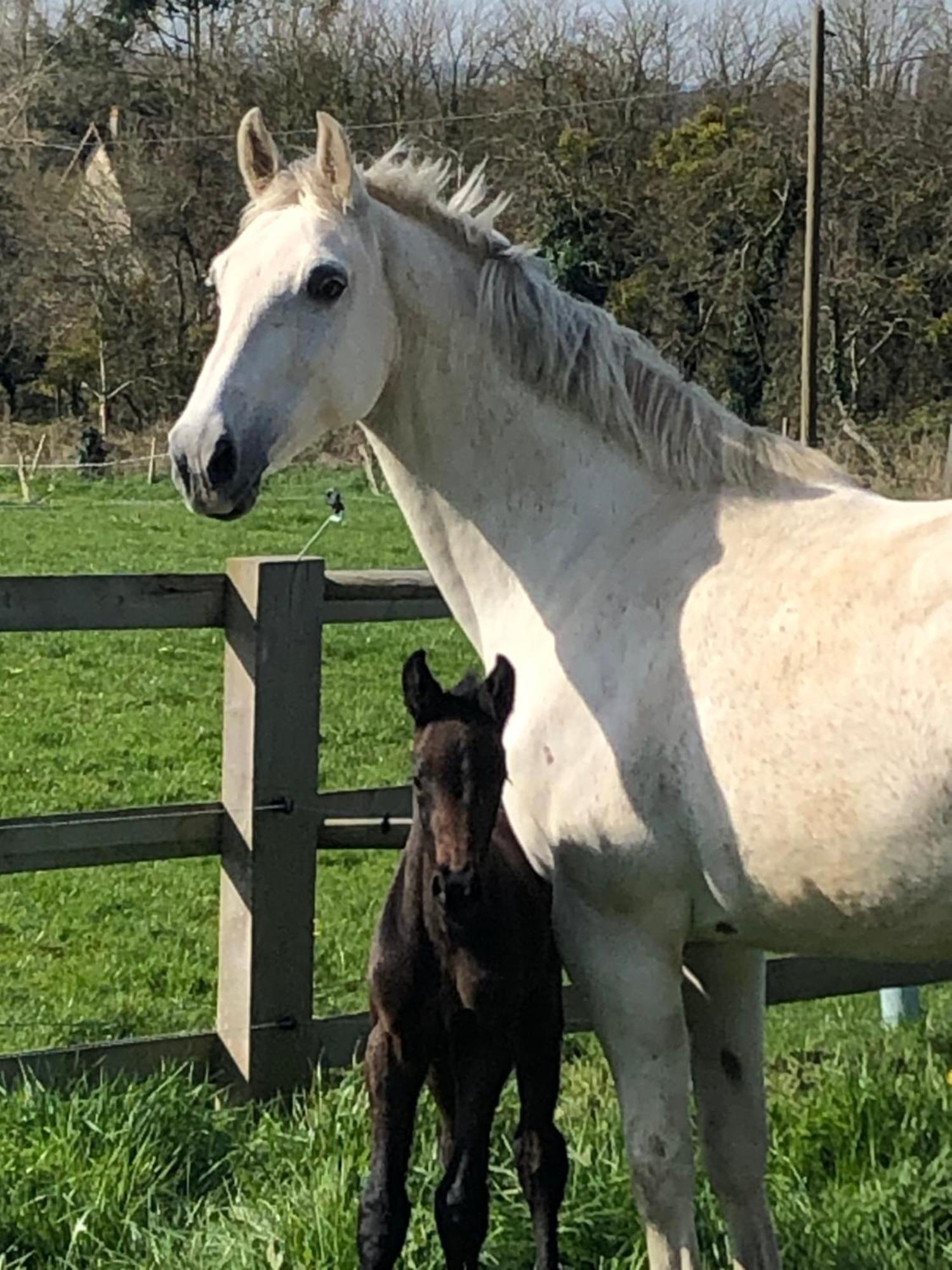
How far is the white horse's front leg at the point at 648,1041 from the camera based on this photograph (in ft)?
9.27

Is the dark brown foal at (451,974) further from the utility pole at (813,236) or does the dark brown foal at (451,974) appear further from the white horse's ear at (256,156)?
the utility pole at (813,236)

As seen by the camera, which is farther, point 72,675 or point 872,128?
point 872,128

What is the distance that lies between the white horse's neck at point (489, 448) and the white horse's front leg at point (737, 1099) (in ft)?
2.53

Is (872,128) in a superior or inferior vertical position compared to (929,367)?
superior

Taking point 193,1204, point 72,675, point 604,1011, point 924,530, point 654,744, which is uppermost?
point 924,530

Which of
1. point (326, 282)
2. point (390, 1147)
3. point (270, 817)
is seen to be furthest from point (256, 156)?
point (390, 1147)

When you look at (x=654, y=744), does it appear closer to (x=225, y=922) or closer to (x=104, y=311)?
(x=225, y=922)

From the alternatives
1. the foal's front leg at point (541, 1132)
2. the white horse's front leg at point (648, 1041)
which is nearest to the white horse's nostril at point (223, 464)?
the white horse's front leg at point (648, 1041)

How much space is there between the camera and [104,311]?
96.9 feet

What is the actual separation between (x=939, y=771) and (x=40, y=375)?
29550 millimetres

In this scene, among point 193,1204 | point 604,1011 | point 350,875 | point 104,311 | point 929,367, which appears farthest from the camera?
point 104,311

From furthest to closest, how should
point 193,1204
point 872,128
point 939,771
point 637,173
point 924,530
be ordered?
point 637,173 < point 872,128 < point 193,1204 < point 924,530 < point 939,771

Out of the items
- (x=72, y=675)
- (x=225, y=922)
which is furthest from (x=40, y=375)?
(x=225, y=922)

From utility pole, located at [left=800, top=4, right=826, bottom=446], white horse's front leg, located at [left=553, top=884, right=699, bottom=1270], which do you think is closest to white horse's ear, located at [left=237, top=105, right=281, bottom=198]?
white horse's front leg, located at [left=553, top=884, right=699, bottom=1270]
